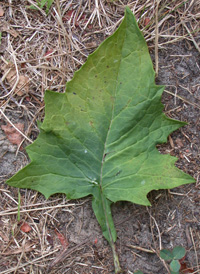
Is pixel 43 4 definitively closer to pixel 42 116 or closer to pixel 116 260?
pixel 42 116

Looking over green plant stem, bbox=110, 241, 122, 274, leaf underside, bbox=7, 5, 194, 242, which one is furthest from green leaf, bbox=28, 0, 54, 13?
green plant stem, bbox=110, 241, 122, 274

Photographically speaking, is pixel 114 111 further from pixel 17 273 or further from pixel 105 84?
pixel 17 273

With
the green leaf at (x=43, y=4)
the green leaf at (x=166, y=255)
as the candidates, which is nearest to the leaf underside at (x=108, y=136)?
the green leaf at (x=166, y=255)

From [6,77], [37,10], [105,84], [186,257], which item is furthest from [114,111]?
[186,257]

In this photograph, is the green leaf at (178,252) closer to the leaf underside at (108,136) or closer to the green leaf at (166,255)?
the green leaf at (166,255)

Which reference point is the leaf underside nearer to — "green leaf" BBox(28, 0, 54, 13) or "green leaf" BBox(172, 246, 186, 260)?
"green leaf" BBox(172, 246, 186, 260)

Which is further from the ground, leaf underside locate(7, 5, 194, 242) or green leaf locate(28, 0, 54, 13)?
green leaf locate(28, 0, 54, 13)
